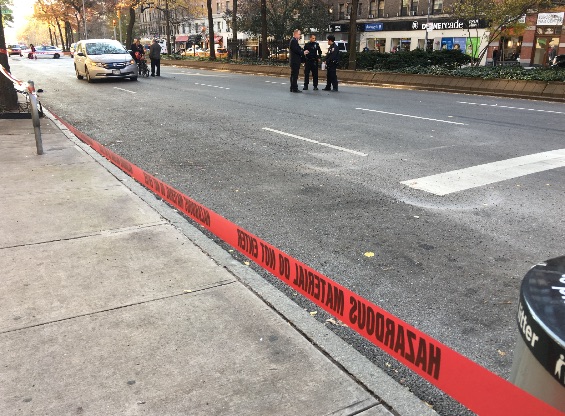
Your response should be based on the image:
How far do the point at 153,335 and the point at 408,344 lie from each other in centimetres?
160

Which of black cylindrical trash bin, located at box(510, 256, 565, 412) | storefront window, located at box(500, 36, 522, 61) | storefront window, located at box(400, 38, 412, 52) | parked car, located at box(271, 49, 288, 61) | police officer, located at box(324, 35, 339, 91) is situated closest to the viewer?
black cylindrical trash bin, located at box(510, 256, 565, 412)

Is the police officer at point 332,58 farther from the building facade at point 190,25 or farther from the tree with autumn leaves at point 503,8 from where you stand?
the building facade at point 190,25

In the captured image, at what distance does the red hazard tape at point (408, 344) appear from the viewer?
1.67m

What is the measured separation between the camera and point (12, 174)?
22.5ft

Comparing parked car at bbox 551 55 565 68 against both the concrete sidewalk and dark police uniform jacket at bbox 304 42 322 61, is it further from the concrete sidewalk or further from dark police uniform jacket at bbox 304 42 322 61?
the concrete sidewalk

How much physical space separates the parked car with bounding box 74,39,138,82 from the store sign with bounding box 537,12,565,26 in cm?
3518

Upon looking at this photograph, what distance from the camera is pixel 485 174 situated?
23.1 feet

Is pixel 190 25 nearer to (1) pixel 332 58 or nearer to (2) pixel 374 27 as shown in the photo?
(2) pixel 374 27

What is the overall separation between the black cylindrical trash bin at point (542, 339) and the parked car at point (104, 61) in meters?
23.1

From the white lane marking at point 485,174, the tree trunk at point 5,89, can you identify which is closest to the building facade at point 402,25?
the tree trunk at point 5,89

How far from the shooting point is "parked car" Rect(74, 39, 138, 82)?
22.1 m

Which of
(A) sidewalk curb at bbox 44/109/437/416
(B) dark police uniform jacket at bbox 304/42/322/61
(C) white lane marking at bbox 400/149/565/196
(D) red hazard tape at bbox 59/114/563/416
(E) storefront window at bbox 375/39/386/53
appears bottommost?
(A) sidewalk curb at bbox 44/109/437/416

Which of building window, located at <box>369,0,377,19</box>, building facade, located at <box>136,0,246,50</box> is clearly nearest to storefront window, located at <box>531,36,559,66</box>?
building window, located at <box>369,0,377,19</box>

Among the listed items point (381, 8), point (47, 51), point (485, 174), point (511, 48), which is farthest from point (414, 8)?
point (485, 174)
